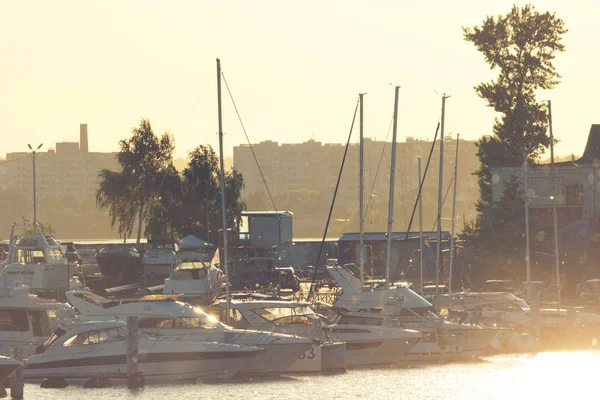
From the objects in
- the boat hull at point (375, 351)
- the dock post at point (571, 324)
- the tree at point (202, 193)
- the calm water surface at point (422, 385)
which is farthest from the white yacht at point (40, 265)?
the dock post at point (571, 324)

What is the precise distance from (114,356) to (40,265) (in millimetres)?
26901

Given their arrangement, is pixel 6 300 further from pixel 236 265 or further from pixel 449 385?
pixel 236 265

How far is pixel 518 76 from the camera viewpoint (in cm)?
8562

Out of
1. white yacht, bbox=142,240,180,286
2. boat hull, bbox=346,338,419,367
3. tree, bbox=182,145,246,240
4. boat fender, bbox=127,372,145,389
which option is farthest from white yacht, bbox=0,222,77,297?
boat fender, bbox=127,372,145,389

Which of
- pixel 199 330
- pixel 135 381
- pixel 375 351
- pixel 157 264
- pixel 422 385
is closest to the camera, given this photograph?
pixel 135 381

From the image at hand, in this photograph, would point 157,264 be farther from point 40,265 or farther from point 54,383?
point 54,383

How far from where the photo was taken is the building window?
277ft

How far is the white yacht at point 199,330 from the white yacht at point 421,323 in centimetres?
660

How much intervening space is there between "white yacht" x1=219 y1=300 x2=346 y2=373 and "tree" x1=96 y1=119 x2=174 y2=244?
46.7m

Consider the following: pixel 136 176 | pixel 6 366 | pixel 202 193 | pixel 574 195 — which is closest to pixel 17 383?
pixel 6 366

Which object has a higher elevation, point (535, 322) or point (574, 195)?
point (574, 195)

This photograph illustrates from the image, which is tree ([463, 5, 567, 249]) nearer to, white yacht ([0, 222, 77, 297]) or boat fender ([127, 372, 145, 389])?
white yacht ([0, 222, 77, 297])

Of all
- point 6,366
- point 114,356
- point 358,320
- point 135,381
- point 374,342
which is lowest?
point 135,381

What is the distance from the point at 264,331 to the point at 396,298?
7.18m
